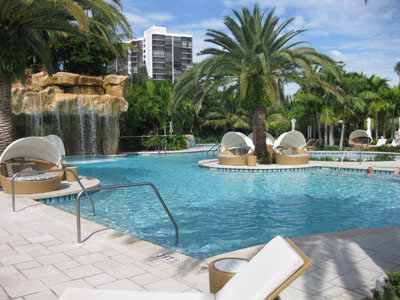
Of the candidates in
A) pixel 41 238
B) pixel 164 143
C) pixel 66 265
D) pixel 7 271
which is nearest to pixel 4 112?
pixel 41 238

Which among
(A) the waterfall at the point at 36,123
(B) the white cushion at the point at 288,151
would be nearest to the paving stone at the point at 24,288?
(B) the white cushion at the point at 288,151

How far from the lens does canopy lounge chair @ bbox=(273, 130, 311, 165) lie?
17.8 meters

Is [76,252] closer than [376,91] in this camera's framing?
Yes

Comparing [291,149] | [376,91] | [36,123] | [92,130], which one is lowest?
[291,149]

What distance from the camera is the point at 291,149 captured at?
19422 millimetres

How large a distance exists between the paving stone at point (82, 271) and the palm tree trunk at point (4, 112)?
8902mm

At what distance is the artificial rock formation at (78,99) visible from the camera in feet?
73.6

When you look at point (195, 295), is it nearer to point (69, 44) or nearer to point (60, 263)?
point (60, 263)

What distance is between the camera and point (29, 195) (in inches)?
389

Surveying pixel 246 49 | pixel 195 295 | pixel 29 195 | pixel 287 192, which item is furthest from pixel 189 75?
pixel 195 295

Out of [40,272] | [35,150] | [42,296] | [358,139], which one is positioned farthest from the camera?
[358,139]

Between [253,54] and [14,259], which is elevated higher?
[253,54]

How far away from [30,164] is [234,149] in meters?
10.9

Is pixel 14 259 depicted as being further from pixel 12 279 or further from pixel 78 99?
pixel 78 99
